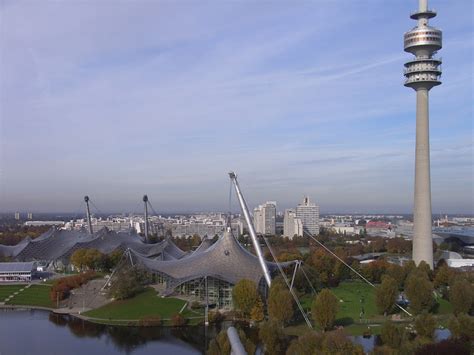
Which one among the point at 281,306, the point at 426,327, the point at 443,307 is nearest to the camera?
the point at 426,327

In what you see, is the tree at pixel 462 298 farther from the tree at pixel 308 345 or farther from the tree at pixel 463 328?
the tree at pixel 308 345

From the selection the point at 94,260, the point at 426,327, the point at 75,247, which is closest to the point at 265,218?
the point at 75,247

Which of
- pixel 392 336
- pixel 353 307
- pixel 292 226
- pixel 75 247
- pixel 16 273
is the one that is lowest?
pixel 353 307

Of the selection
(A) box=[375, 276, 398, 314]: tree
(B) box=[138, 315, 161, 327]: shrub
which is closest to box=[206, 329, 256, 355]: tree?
(B) box=[138, 315, 161, 327]: shrub

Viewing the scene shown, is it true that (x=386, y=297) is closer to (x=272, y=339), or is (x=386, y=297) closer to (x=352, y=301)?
Answer: (x=352, y=301)

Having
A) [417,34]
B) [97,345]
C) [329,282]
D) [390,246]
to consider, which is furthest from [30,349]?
[390,246]

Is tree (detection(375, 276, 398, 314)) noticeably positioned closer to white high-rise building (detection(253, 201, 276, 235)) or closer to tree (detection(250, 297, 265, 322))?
tree (detection(250, 297, 265, 322))

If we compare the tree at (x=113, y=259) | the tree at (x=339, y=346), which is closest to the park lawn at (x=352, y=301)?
the tree at (x=339, y=346)
